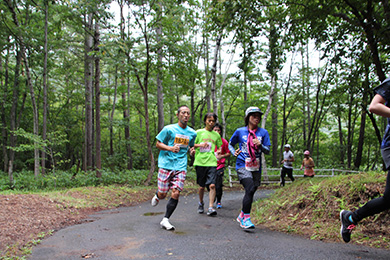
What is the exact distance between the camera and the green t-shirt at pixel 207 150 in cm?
653

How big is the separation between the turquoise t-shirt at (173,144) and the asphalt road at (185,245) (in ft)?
3.68

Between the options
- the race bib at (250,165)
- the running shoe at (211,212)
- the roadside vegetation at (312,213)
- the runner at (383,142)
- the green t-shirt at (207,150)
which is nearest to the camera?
the runner at (383,142)

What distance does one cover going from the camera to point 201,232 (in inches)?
182

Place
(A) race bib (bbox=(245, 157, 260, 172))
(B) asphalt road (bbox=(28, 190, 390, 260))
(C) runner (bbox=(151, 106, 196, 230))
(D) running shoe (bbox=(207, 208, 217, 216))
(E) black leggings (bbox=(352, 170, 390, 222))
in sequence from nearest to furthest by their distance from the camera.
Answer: (E) black leggings (bbox=(352, 170, 390, 222))
(B) asphalt road (bbox=(28, 190, 390, 260))
(C) runner (bbox=(151, 106, 196, 230))
(A) race bib (bbox=(245, 157, 260, 172))
(D) running shoe (bbox=(207, 208, 217, 216))

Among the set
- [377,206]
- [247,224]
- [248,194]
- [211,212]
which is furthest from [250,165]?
[377,206]

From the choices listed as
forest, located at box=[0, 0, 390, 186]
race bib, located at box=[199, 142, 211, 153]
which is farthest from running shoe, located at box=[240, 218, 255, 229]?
forest, located at box=[0, 0, 390, 186]

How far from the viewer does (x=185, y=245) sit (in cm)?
382

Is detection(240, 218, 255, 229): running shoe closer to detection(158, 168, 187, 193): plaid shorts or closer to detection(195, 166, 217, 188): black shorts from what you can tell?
detection(158, 168, 187, 193): plaid shorts

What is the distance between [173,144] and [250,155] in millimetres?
1446

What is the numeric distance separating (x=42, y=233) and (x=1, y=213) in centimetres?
150

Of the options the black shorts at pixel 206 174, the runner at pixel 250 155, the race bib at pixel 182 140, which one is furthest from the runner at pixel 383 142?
the black shorts at pixel 206 174

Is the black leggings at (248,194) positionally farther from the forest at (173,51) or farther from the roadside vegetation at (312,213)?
the forest at (173,51)

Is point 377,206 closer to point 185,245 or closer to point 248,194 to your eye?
point 248,194

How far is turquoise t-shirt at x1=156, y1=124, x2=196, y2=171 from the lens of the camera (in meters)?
5.05
